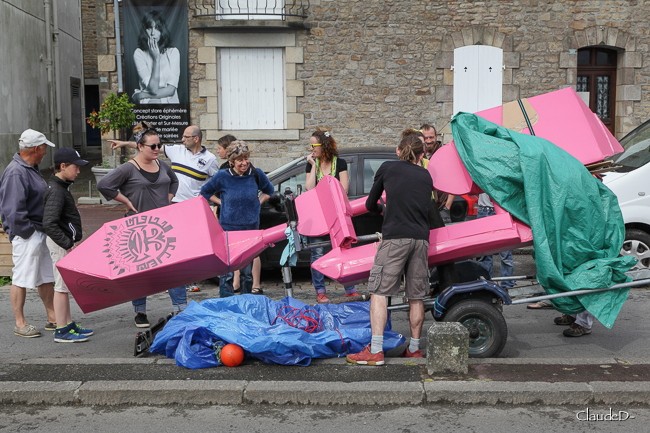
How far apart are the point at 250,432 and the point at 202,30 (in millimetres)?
11864

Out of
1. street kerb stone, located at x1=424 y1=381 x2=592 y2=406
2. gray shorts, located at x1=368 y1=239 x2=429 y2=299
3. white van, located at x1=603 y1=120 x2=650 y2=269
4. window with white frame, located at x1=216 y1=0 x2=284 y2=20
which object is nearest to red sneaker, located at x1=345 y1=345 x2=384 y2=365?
gray shorts, located at x1=368 y1=239 x2=429 y2=299

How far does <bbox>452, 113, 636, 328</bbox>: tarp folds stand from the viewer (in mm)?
6230

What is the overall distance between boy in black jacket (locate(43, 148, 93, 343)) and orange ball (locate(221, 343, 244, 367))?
1.73 m

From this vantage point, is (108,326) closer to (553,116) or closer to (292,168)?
(292,168)

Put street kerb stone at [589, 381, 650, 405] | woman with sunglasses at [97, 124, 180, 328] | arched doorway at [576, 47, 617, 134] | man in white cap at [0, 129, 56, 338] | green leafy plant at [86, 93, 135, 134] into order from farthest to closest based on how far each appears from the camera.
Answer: arched doorway at [576, 47, 617, 134], green leafy plant at [86, 93, 135, 134], woman with sunglasses at [97, 124, 180, 328], man in white cap at [0, 129, 56, 338], street kerb stone at [589, 381, 650, 405]

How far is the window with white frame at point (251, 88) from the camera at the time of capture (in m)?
16.2

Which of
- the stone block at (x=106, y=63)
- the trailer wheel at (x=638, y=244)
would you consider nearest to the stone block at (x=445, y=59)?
the stone block at (x=106, y=63)

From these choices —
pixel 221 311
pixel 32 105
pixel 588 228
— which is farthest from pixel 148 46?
pixel 588 228

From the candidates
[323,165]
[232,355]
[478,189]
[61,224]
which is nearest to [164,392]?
[232,355]

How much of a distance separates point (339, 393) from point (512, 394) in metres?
1.14

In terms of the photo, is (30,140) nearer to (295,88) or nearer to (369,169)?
(369,169)

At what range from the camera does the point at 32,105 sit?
21906 millimetres

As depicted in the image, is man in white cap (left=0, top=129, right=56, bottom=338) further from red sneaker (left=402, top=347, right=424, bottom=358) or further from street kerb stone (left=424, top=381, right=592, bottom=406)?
street kerb stone (left=424, top=381, right=592, bottom=406)

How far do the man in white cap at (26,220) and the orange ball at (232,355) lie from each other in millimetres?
2102
